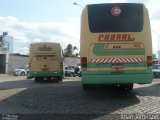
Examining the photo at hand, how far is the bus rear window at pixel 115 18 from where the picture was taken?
15672mm

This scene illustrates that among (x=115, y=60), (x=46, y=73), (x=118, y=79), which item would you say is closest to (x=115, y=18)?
(x=115, y=60)

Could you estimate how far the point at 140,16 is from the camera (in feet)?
51.4

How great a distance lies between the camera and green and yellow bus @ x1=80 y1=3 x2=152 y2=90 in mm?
15422

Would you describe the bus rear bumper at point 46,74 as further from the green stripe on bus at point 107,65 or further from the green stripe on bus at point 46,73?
the green stripe on bus at point 107,65

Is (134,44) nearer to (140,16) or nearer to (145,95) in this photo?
(140,16)

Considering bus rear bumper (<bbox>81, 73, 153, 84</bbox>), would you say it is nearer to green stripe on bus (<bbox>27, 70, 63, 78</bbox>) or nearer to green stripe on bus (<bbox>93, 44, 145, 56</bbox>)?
green stripe on bus (<bbox>93, 44, 145, 56</bbox>)

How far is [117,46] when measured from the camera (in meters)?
15.5

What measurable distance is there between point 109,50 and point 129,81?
1.38 meters

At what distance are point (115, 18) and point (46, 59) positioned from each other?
17.0 m

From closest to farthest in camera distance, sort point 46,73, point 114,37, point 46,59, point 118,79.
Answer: point 118,79
point 114,37
point 46,59
point 46,73

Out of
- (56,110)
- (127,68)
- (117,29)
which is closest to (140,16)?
(117,29)

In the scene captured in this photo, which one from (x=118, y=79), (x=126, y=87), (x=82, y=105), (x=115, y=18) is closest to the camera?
(x=82, y=105)

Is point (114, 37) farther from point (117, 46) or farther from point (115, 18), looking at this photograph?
point (115, 18)

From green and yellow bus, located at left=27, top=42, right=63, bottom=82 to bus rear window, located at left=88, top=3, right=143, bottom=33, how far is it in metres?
16.3
